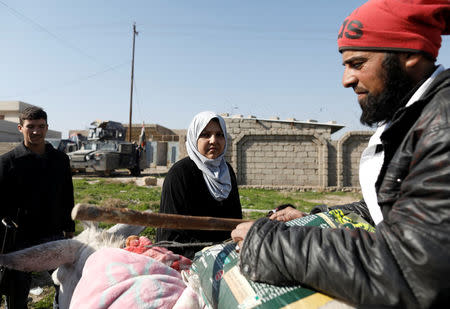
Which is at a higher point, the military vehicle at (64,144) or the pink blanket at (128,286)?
the military vehicle at (64,144)

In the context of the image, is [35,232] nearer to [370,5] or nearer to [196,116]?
[196,116]

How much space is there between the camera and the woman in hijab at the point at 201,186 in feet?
6.74

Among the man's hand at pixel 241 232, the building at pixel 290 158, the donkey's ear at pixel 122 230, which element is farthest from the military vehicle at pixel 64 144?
the man's hand at pixel 241 232

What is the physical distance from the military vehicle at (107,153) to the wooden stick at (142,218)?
15.4 m

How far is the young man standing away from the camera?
7.87ft

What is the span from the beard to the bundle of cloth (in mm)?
1084

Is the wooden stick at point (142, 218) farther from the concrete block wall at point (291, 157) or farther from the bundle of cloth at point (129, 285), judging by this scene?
the concrete block wall at point (291, 157)

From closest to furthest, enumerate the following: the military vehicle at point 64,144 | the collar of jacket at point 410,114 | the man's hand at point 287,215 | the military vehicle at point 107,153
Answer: the collar of jacket at point 410,114 → the man's hand at point 287,215 → the military vehicle at point 107,153 → the military vehicle at point 64,144

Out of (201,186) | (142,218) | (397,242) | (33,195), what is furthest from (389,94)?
(33,195)

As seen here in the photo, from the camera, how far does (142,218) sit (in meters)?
1.09

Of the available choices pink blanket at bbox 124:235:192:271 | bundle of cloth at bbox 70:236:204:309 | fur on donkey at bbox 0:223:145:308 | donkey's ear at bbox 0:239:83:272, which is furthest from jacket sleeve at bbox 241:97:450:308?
donkey's ear at bbox 0:239:83:272

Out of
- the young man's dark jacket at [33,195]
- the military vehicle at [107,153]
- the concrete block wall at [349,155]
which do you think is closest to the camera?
the young man's dark jacket at [33,195]

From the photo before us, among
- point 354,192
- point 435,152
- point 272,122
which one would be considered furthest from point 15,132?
point 435,152

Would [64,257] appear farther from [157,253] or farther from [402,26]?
[402,26]
